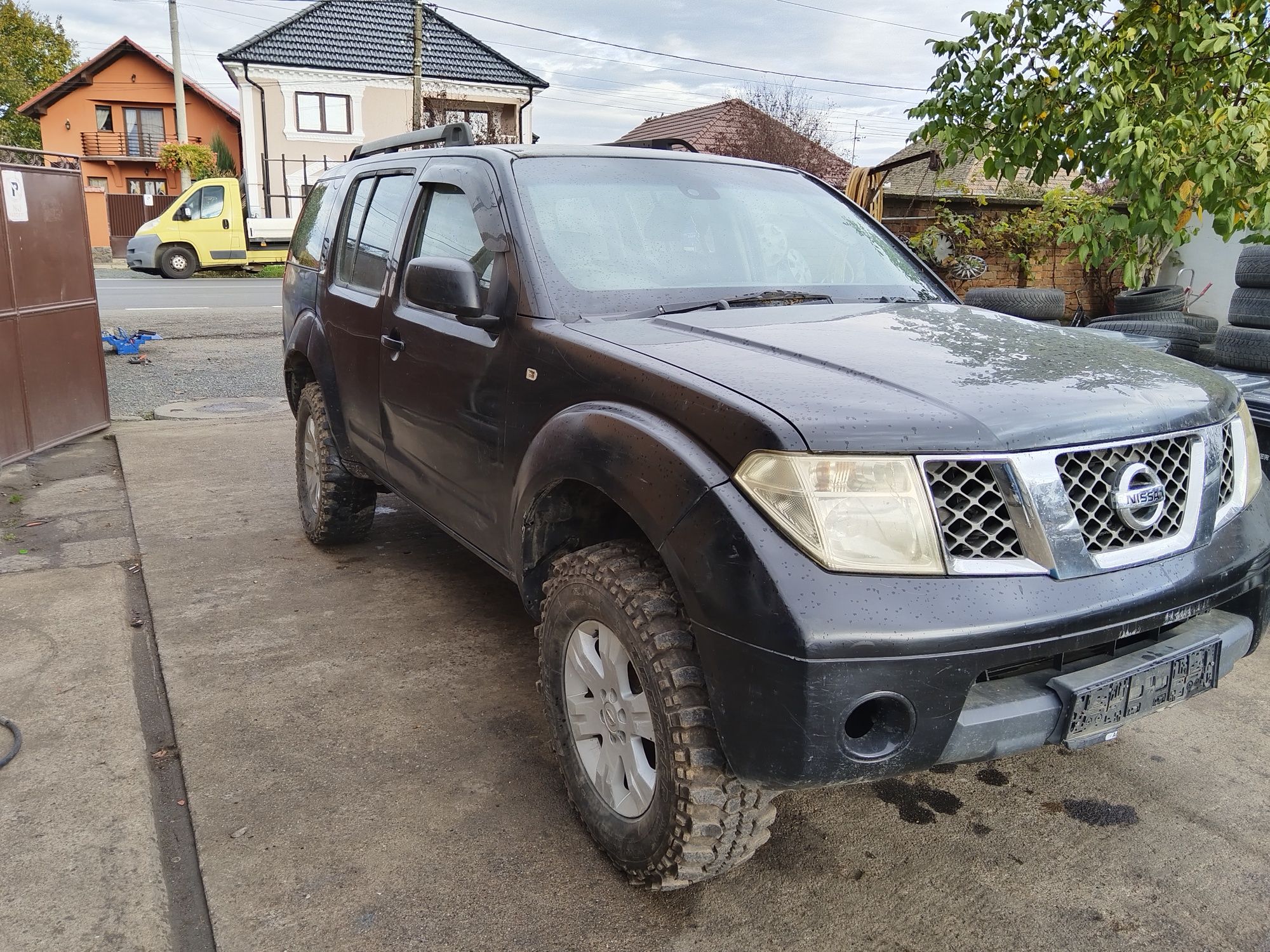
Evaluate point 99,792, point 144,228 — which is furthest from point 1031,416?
point 144,228

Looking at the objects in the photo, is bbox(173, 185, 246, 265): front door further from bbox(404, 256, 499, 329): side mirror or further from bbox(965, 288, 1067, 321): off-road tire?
bbox(404, 256, 499, 329): side mirror

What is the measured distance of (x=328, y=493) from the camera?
474 centimetres

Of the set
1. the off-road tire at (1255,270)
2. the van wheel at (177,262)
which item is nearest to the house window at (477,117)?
the van wheel at (177,262)

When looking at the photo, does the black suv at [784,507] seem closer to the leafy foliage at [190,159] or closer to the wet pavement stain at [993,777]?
the wet pavement stain at [993,777]

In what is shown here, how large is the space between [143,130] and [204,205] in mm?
26780

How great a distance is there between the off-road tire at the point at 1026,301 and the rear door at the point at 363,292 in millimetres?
3673

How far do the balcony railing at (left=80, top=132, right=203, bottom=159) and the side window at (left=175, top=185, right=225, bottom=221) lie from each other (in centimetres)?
2401

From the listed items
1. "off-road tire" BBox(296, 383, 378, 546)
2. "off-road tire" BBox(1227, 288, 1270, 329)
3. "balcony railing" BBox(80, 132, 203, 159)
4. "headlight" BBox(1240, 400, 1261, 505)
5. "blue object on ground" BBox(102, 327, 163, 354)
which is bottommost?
"blue object on ground" BBox(102, 327, 163, 354)

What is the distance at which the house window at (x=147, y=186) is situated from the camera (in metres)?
46.0

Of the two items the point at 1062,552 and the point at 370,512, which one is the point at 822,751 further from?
the point at 370,512

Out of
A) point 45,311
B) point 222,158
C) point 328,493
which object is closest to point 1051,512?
point 328,493

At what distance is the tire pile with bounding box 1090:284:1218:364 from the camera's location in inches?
232

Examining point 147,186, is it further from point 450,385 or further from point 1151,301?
point 450,385

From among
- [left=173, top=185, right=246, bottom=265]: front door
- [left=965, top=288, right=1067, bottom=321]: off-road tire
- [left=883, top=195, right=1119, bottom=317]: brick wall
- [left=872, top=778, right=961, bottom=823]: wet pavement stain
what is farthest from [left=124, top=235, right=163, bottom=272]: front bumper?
[left=872, top=778, right=961, bottom=823]: wet pavement stain
